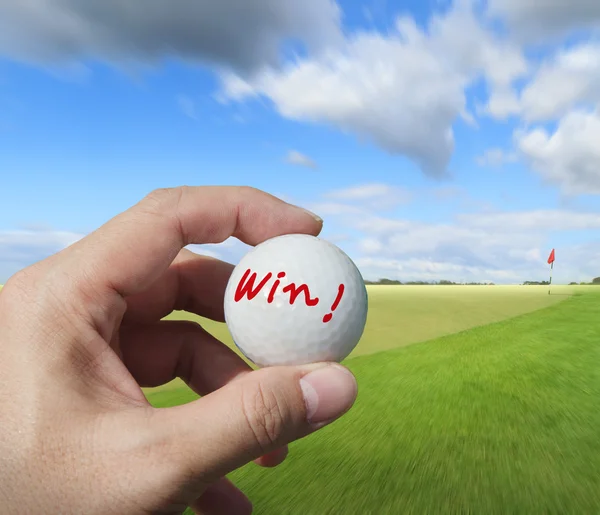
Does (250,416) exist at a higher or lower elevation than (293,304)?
lower

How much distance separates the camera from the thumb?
188cm

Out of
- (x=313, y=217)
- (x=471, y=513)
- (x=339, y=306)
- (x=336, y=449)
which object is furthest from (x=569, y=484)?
(x=313, y=217)

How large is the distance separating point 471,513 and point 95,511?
7.79 ft

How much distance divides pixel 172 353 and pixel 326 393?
1.45 metres

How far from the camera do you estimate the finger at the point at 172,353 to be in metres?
3.16

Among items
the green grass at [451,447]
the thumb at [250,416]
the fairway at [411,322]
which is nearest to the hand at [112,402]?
the thumb at [250,416]

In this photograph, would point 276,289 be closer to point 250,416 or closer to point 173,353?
point 250,416

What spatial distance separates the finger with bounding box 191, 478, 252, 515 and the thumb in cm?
108

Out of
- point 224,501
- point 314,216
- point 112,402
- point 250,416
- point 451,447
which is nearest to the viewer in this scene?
point 250,416

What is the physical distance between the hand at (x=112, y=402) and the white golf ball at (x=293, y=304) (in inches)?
12.4

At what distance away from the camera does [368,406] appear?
206 inches

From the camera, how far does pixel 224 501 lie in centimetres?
293

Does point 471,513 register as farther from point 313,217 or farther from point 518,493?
point 313,217

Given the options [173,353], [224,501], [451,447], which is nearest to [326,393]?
[224,501]
